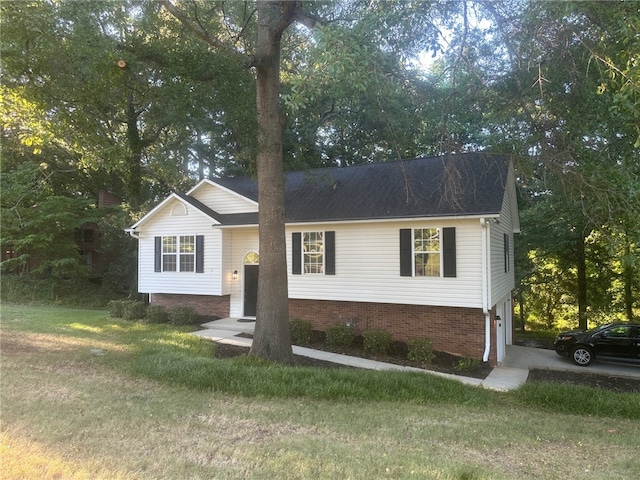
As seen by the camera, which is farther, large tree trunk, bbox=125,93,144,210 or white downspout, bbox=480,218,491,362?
large tree trunk, bbox=125,93,144,210

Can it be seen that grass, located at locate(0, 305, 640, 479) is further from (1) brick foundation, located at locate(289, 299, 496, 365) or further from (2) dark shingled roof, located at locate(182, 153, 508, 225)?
(2) dark shingled roof, located at locate(182, 153, 508, 225)

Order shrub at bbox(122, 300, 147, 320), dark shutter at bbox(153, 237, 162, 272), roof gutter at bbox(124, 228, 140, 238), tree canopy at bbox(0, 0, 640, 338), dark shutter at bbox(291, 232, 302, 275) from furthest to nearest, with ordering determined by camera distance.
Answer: roof gutter at bbox(124, 228, 140, 238)
dark shutter at bbox(153, 237, 162, 272)
shrub at bbox(122, 300, 147, 320)
dark shutter at bbox(291, 232, 302, 275)
tree canopy at bbox(0, 0, 640, 338)

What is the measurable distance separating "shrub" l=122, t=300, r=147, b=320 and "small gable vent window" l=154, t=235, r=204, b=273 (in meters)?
1.55

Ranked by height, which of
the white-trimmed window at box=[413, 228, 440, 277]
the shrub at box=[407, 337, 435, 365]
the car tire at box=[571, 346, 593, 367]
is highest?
the white-trimmed window at box=[413, 228, 440, 277]

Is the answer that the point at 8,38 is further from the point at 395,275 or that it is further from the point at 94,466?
the point at 395,275

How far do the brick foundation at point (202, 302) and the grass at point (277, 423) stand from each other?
19.1 ft

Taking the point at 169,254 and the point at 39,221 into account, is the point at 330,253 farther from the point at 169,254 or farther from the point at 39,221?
the point at 39,221

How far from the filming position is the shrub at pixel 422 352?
10.3m

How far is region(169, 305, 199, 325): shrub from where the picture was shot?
43.1 ft

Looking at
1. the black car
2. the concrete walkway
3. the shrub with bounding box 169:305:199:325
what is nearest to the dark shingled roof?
the shrub with bounding box 169:305:199:325

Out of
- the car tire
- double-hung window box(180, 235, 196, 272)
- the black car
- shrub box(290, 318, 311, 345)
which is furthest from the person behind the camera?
double-hung window box(180, 235, 196, 272)

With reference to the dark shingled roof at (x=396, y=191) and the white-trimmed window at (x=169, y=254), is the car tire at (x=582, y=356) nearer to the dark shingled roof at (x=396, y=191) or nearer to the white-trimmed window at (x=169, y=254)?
the dark shingled roof at (x=396, y=191)

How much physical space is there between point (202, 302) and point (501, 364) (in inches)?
399

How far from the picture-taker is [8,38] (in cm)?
710
